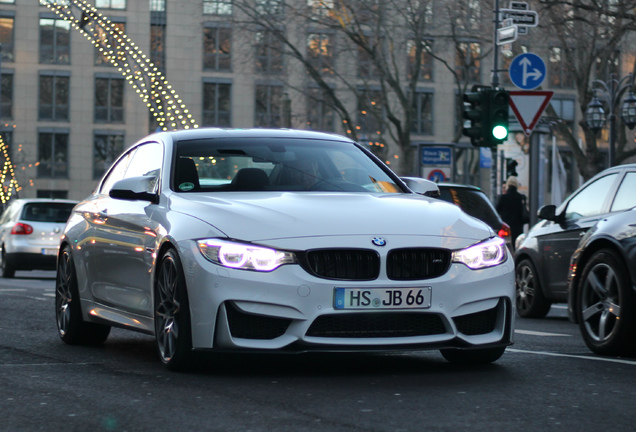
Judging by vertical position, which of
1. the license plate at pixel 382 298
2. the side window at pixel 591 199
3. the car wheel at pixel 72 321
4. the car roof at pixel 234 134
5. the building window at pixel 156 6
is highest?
the building window at pixel 156 6

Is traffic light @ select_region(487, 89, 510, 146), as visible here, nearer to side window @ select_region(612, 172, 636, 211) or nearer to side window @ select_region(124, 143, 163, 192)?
side window @ select_region(612, 172, 636, 211)

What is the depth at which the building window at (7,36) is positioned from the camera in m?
66.4

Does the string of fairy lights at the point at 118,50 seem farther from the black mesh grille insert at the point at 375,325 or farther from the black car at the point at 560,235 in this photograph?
the black mesh grille insert at the point at 375,325

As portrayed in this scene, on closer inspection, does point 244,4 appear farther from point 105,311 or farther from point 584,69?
point 105,311

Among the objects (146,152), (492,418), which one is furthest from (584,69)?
(492,418)

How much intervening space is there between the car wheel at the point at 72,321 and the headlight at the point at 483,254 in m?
3.24

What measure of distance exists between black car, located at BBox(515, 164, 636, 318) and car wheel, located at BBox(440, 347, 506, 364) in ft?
9.09

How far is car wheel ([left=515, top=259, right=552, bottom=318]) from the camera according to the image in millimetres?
13516

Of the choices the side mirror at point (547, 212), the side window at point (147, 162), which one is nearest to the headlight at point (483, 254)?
the side window at point (147, 162)

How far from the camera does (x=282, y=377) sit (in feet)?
22.5

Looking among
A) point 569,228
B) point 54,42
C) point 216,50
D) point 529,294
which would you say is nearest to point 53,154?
point 54,42

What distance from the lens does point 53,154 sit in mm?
66875

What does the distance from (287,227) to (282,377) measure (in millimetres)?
813

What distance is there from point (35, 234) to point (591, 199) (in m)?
15.5
